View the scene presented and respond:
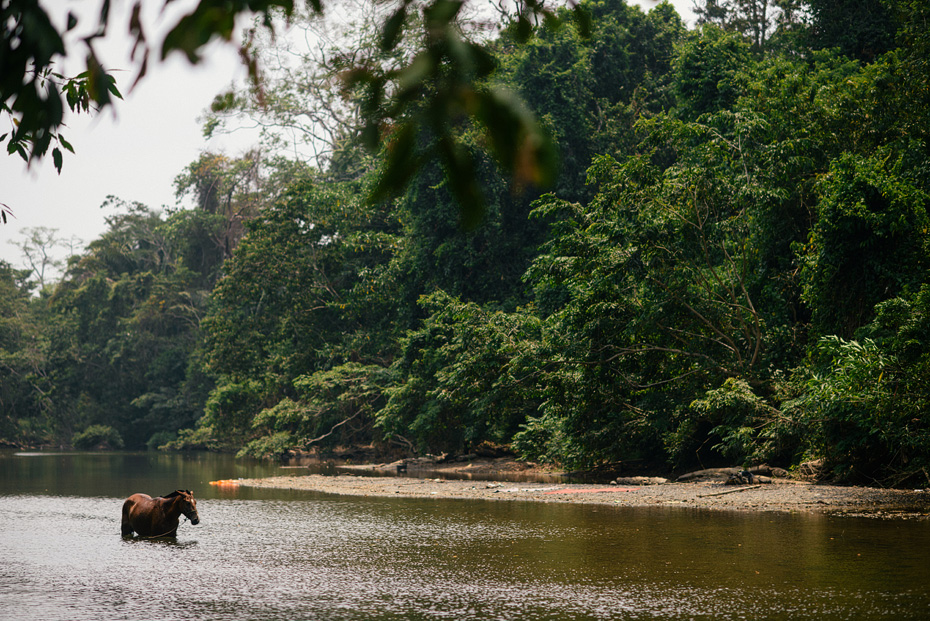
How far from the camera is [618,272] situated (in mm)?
16875

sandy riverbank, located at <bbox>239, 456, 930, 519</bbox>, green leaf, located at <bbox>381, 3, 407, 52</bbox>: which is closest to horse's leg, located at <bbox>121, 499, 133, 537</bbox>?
sandy riverbank, located at <bbox>239, 456, 930, 519</bbox>

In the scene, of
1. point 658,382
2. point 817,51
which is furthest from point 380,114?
point 817,51

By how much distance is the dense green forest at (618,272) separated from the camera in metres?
13.4

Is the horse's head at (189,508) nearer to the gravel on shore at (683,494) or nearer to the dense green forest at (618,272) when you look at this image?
the dense green forest at (618,272)

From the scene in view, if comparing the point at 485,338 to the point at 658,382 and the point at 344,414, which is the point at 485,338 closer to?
the point at 658,382

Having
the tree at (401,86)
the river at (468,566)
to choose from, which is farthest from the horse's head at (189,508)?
the tree at (401,86)

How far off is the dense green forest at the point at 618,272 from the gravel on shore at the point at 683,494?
90cm

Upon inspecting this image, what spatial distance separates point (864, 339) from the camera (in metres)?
12.9

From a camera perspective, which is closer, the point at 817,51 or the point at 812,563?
the point at 812,563

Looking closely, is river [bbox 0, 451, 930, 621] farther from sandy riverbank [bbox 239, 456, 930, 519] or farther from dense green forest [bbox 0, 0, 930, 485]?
dense green forest [bbox 0, 0, 930, 485]

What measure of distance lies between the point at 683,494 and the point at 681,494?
0.03 meters

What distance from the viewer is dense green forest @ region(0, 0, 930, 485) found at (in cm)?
1336

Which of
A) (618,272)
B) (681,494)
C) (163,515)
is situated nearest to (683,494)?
(681,494)

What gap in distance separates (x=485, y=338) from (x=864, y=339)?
9.67 metres
